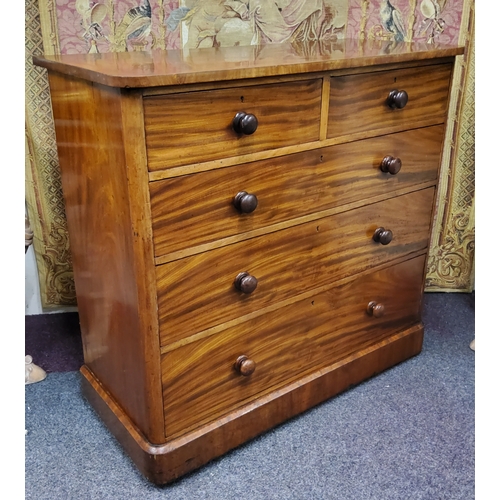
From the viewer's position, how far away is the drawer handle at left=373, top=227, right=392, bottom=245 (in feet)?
5.24

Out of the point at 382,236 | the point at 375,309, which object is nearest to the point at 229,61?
the point at 382,236

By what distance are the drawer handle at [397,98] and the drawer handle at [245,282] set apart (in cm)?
58

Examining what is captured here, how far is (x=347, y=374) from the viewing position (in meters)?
1.70

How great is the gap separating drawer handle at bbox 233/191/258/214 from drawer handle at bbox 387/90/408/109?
48 centimetres

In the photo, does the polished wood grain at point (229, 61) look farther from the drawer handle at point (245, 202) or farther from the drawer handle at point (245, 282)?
the drawer handle at point (245, 282)

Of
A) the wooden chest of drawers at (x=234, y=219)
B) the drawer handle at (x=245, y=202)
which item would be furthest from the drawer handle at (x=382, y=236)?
the drawer handle at (x=245, y=202)

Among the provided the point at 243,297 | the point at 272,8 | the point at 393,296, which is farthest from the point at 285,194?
the point at 272,8

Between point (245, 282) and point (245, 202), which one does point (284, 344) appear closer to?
point (245, 282)

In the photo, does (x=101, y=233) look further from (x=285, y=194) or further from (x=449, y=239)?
(x=449, y=239)

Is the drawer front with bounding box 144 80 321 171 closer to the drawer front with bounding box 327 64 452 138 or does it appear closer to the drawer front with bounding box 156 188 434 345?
the drawer front with bounding box 327 64 452 138

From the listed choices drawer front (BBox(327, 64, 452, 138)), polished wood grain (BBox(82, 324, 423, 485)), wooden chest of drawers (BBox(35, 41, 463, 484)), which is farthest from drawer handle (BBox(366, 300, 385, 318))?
drawer front (BBox(327, 64, 452, 138))

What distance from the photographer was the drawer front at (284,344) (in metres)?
1.34

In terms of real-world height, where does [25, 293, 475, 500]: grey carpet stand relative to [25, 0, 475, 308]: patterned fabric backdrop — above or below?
below

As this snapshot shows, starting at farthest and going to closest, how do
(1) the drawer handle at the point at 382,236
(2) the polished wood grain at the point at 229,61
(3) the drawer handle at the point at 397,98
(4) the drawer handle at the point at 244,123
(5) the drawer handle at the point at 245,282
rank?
(1) the drawer handle at the point at 382,236
(3) the drawer handle at the point at 397,98
(5) the drawer handle at the point at 245,282
(4) the drawer handle at the point at 244,123
(2) the polished wood grain at the point at 229,61
